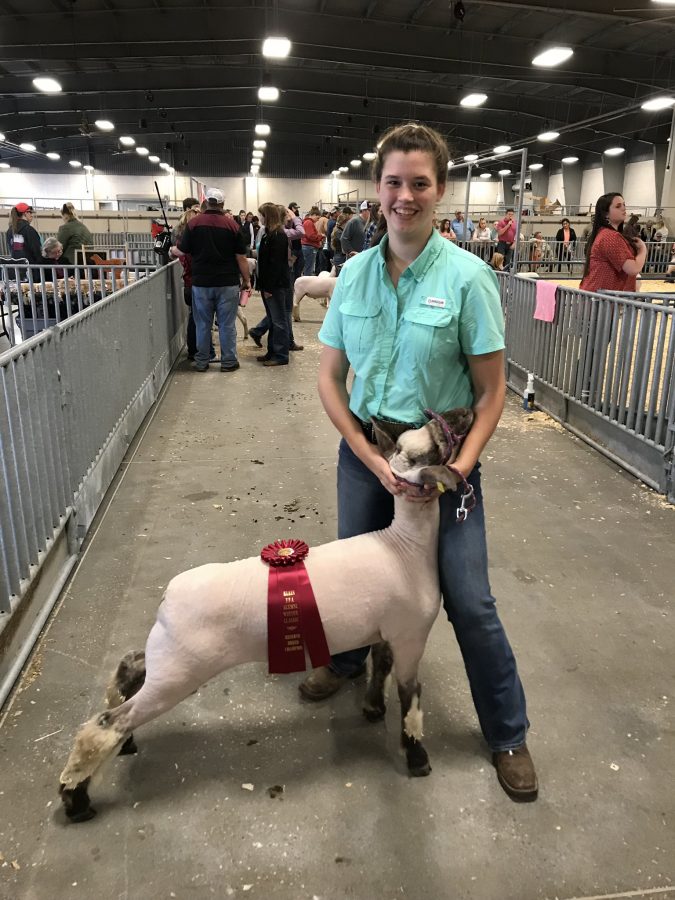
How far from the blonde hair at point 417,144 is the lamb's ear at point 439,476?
0.79m

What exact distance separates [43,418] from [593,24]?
15.5m

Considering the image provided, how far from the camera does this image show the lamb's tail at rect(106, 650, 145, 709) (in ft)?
6.98

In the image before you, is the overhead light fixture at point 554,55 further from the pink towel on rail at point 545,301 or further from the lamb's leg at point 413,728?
the lamb's leg at point 413,728

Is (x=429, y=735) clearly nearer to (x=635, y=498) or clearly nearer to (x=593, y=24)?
(x=635, y=498)

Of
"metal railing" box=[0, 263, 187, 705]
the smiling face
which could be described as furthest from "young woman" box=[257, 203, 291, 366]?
the smiling face

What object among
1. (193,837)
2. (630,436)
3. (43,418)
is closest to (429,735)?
(193,837)

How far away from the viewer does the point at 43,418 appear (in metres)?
3.11

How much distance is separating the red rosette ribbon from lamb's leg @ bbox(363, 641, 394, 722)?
582 mm

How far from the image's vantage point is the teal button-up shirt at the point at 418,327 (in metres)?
1.83

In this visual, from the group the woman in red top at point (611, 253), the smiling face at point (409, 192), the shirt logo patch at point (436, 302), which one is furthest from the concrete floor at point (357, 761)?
the woman in red top at point (611, 253)

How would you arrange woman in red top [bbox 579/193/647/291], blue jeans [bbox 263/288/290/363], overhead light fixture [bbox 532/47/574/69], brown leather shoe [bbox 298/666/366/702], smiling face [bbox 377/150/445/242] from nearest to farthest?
smiling face [bbox 377/150/445/242], brown leather shoe [bbox 298/666/366/702], woman in red top [bbox 579/193/647/291], blue jeans [bbox 263/288/290/363], overhead light fixture [bbox 532/47/574/69]

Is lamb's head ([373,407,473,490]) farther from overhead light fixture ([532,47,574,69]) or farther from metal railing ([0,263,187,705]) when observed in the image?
overhead light fixture ([532,47,574,69])

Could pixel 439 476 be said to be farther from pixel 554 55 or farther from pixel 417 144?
pixel 554 55

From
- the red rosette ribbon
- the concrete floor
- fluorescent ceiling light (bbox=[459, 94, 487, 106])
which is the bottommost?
the concrete floor
